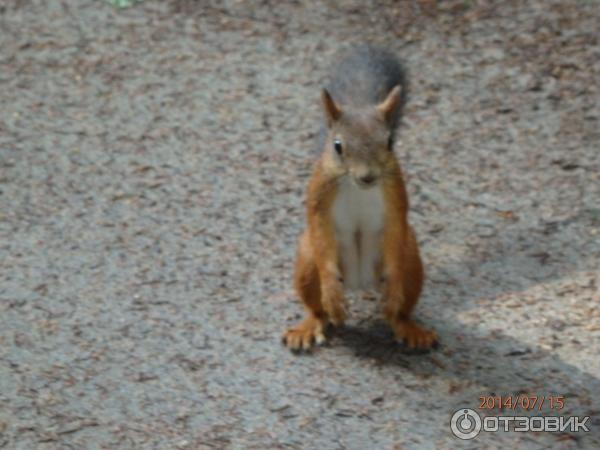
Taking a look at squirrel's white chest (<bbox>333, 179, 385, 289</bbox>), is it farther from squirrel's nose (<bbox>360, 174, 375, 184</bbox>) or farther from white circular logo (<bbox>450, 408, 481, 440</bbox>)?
white circular logo (<bbox>450, 408, 481, 440</bbox>)

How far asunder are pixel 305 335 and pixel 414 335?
0.38 metres

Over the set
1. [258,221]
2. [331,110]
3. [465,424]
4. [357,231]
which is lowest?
[465,424]

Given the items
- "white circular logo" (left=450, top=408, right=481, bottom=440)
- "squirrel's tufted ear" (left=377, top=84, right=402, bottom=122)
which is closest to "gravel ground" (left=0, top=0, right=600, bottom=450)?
"white circular logo" (left=450, top=408, right=481, bottom=440)

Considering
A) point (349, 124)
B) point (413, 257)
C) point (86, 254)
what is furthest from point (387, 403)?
point (86, 254)

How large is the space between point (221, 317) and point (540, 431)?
1239 millimetres

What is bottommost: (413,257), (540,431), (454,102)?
(540,431)

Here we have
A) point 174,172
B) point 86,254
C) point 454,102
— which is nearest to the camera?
point 86,254

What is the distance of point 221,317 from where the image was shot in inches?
179

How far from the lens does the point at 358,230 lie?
423 centimetres

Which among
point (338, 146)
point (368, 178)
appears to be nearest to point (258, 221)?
point (338, 146)

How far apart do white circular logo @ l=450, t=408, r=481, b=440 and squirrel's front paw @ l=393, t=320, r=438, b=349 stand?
1.24 feet

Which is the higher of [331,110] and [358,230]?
[331,110]

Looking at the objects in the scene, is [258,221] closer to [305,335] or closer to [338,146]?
[305,335]

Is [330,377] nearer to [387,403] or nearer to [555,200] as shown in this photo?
[387,403]
